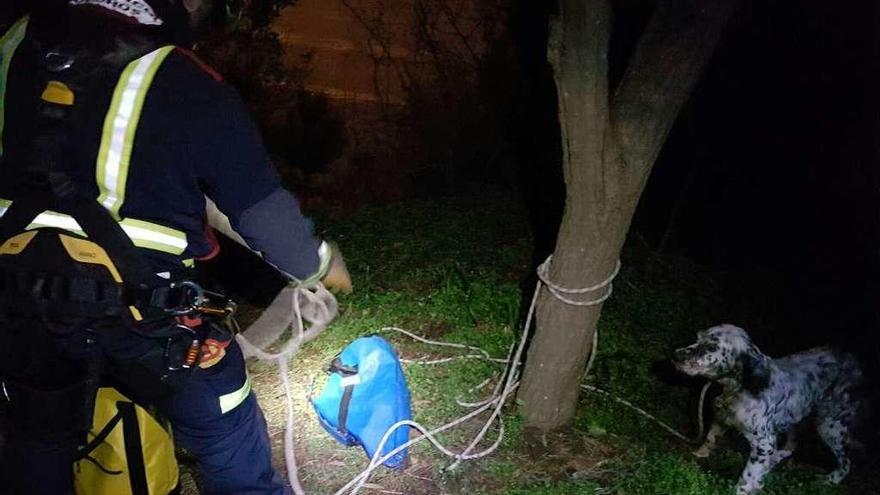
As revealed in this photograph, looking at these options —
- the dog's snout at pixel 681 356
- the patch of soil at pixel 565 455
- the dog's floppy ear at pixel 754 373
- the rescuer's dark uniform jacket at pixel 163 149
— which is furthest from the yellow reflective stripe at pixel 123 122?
the dog's floppy ear at pixel 754 373

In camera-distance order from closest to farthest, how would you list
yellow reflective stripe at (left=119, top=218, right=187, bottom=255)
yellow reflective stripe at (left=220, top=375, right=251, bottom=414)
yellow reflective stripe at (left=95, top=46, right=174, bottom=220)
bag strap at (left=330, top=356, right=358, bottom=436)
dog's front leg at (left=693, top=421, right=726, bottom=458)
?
yellow reflective stripe at (left=95, top=46, right=174, bottom=220)
yellow reflective stripe at (left=119, top=218, right=187, bottom=255)
yellow reflective stripe at (left=220, top=375, right=251, bottom=414)
bag strap at (left=330, top=356, right=358, bottom=436)
dog's front leg at (left=693, top=421, right=726, bottom=458)

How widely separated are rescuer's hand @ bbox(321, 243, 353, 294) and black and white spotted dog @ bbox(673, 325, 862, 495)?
70.5 inches

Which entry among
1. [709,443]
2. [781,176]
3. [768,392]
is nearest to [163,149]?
[768,392]

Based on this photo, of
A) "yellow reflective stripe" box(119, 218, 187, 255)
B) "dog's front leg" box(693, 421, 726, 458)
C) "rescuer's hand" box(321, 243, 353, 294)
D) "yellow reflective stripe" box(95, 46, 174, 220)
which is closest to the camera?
"yellow reflective stripe" box(95, 46, 174, 220)

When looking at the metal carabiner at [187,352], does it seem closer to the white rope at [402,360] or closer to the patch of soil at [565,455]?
the white rope at [402,360]

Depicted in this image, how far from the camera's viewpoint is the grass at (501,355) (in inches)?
133

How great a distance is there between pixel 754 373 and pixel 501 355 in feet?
4.87

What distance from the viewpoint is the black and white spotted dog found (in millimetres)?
3334

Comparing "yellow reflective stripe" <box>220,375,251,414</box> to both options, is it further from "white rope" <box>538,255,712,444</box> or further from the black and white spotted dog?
the black and white spotted dog

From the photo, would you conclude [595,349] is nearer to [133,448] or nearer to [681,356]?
[681,356]

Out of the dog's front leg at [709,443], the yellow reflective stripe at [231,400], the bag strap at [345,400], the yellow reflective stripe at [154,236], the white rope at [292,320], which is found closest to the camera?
the yellow reflective stripe at [154,236]

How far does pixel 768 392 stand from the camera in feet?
11.1

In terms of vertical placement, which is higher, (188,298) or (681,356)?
(188,298)

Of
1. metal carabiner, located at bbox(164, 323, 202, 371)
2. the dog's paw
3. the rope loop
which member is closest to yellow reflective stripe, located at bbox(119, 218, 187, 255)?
metal carabiner, located at bbox(164, 323, 202, 371)
